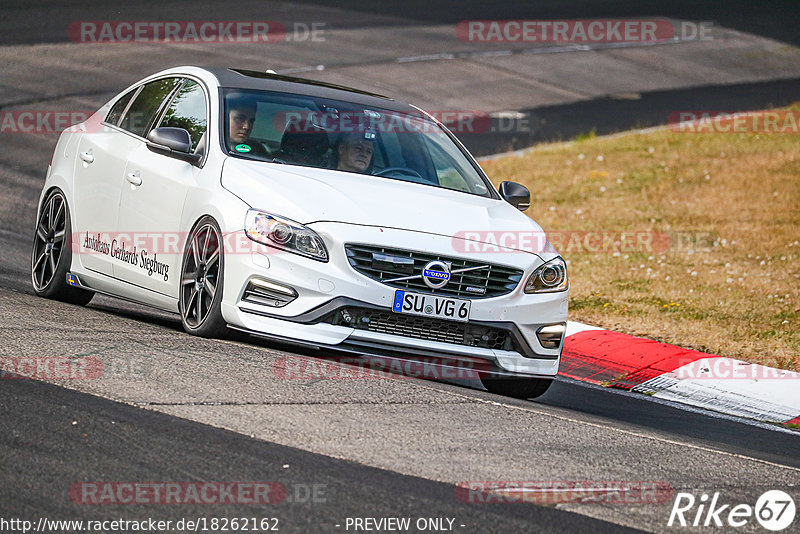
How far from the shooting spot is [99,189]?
8.57 m

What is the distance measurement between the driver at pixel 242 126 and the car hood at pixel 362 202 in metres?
0.20

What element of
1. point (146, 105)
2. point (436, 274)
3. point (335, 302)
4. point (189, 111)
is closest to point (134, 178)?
point (189, 111)

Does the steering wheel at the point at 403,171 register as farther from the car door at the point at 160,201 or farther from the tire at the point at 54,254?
the tire at the point at 54,254

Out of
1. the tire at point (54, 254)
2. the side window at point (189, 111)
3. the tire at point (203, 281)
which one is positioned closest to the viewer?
the tire at point (203, 281)

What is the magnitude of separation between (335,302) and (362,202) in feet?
2.32

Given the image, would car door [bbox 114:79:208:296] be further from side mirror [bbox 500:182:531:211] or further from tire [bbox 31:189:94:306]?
side mirror [bbox 500:182:531:211]

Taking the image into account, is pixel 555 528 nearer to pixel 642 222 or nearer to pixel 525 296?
pixel 525 296

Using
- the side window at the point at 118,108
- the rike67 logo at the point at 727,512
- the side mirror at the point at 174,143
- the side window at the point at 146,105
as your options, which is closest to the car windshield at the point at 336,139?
the side mirror at the point at 174,143

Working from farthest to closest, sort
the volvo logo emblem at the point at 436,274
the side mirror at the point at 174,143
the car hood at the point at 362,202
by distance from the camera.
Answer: the side mirror at the point at 174,143 < the car hood at the point at 362,202 < the volvo logo emblem at the point at 436,274

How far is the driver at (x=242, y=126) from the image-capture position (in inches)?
308

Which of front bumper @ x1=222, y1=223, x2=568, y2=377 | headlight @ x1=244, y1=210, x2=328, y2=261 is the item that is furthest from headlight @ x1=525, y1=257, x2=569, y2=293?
headlight @ x1=244, y1=210, x2=328, y2=261

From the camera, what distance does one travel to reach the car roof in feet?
27.5

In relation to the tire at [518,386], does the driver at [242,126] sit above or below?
above

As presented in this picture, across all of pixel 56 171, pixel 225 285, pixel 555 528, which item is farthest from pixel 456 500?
pixel 56 171
